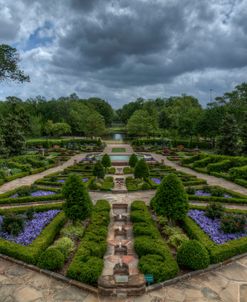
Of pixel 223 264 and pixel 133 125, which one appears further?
pixel 133 125

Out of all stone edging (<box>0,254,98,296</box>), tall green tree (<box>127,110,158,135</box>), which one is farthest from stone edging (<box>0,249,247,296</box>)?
tall green tree (<box>127,110,158,135</box>)

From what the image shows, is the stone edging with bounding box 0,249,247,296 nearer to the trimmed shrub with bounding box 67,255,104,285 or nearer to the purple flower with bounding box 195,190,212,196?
the trimmed shrub with bounding box 67,255,104,285

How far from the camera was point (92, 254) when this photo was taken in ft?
23.6

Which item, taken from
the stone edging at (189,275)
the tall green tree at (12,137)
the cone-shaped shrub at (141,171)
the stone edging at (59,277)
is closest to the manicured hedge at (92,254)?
the stone edging at (59,277)

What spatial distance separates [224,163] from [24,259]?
721 inches

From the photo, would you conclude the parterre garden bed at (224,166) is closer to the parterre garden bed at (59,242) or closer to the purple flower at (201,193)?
the purple flower at (201,193)

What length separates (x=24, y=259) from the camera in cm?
720

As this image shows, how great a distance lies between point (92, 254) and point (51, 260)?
1176 millimetres

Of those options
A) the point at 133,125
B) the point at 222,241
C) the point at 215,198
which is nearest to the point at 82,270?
the point at 222,241

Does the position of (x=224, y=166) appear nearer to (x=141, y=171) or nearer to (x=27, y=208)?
(x=141, y=171)

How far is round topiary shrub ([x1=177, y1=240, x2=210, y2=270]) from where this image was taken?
6.74 metres

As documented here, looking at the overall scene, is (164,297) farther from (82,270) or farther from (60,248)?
(60,248)

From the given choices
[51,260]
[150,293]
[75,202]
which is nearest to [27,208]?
[75,202]

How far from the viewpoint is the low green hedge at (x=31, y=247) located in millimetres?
7173
